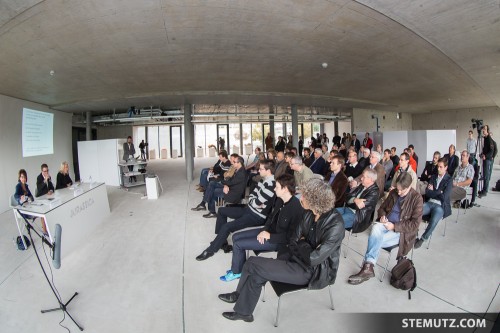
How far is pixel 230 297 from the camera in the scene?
98.8 inches

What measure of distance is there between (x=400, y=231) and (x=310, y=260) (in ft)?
4.31

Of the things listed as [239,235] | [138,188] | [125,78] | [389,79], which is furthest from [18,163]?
[389,79]

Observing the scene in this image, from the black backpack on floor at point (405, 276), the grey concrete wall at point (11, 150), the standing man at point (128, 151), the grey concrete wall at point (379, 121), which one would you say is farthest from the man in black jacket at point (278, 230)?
the grey concrete wall at point (379, 121)

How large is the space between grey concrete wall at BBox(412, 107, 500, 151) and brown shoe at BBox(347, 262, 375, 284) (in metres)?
18.1

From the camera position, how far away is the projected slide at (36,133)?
8.54 metres

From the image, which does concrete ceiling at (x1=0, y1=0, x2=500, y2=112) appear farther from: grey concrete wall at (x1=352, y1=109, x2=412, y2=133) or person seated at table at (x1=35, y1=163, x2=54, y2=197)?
grey concrete wall at (x1=352, y1=109, x2=412, y2=133)

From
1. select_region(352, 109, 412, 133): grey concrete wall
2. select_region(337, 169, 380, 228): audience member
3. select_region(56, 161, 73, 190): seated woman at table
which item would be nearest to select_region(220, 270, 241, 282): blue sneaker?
select_region(337, 169, 380, 228): audience member

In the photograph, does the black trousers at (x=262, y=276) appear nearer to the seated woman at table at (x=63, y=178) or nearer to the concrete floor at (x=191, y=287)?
the concrete floor at (x=191, y=287)

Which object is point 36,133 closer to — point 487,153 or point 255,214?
point 255,214

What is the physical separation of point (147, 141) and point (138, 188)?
10971 mm

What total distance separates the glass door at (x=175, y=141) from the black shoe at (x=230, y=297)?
1760 centimetres

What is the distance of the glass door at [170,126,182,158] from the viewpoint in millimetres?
19125

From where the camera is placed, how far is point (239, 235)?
2861 millimetres

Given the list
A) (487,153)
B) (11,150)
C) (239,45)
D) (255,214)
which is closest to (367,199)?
(255,214)
